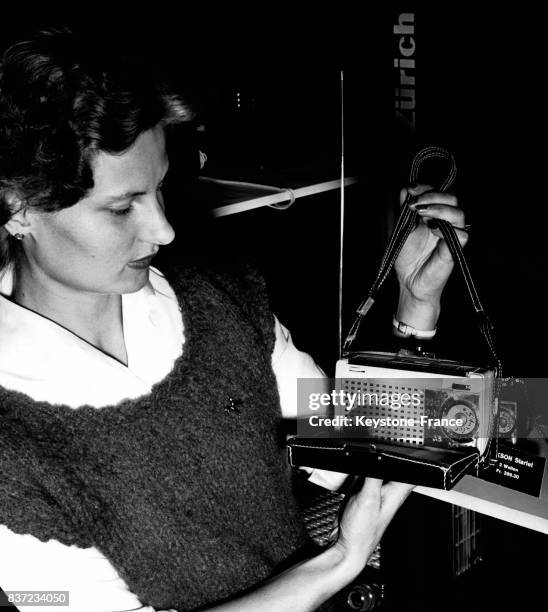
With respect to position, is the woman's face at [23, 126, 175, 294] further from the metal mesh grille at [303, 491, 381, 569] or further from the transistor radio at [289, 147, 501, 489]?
the metal mesh grille at [303, 491, 381, 569]

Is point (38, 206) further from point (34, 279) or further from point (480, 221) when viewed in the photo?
point (480, 221)

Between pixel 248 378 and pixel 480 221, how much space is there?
2.74ft

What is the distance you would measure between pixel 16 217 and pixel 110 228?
12cm

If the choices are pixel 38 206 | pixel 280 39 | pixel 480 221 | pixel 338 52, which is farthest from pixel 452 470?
pixel 280 39

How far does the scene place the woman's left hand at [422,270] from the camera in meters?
1.20

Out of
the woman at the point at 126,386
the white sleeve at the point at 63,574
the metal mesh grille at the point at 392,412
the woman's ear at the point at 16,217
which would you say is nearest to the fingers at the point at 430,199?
the woman at the point at 126,386

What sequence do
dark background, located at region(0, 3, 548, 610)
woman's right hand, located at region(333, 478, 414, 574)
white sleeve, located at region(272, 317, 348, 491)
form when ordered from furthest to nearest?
dark background, located at region(0, 3, 548, 610) < white sleeve, located at region(272, 317, 348, 491) < woman's right hand, located at region(333, 478, 414, 574)

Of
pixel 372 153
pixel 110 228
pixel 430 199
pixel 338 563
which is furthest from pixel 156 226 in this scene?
pixel 372 153

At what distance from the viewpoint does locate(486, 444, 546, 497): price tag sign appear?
1148 millimetres

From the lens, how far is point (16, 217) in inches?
38.7

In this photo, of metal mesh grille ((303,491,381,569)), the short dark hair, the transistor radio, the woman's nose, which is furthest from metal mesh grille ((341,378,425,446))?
metal mesh grille ((303,491,381,569))

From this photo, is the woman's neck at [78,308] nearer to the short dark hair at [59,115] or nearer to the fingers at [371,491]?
the short dark hair at [59,115]

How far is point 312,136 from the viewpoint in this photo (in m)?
2.06

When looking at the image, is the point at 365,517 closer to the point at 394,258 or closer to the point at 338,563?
the point at 338,563
